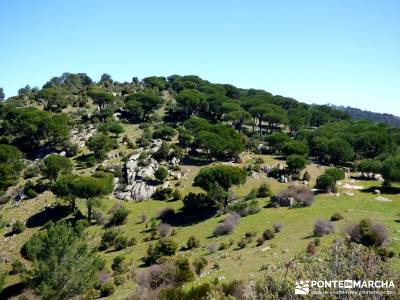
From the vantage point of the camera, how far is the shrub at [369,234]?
30.9m

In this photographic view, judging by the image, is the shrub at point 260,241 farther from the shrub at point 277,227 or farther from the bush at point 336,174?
the bush at point 336,174

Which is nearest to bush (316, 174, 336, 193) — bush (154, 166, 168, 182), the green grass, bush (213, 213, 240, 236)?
the green grass

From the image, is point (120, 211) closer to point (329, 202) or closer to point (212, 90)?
point (329, 202)

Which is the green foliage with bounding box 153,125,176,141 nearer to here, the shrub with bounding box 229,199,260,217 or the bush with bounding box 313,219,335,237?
the shrub with bounding box 229,199,260,217

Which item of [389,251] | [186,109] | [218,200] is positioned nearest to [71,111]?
[186,109]

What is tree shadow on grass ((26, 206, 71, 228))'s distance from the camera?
5891cm

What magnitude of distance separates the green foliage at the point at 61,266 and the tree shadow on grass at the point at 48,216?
22.6m

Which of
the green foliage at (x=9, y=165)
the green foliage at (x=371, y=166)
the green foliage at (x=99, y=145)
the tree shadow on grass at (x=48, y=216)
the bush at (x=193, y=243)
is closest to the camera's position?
the bush at (x=193, y=243)

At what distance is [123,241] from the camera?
157 feet

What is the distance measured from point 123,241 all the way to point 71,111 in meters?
65.9

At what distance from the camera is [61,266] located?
32688 millimetres

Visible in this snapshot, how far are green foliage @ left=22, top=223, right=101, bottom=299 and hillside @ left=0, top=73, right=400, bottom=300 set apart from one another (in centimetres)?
11

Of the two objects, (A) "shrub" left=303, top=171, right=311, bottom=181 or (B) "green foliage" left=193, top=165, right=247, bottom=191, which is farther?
(A) "shrub" left=303, top=171, right=311, bottom=181

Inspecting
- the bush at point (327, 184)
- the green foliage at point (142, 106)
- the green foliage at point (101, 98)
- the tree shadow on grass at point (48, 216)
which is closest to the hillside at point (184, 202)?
the bush at point (327, 184)
